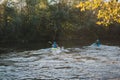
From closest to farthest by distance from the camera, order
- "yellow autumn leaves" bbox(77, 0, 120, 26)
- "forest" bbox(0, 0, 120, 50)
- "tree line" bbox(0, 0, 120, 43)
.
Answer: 1. "yellow autumn leaves" bbox(77, 0, 120, 26)
2. "forest" bbox(0, 0, 120, 50)
3. "tree line" bbox(0, 0, 120, 43)

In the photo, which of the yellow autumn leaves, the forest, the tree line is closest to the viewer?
the yellow autumn leaves

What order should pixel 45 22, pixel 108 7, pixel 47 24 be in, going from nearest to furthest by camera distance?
pixel 108 7, pixel 45 22, pixel 47 24

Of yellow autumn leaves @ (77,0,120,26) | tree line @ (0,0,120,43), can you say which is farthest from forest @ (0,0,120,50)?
yellow autumn leaves @ (77,0,120,26)

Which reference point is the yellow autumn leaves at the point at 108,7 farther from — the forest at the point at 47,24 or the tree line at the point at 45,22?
the tree line at the point at 45,22

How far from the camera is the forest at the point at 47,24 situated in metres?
77.8

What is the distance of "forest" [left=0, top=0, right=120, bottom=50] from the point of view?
77.8 metres

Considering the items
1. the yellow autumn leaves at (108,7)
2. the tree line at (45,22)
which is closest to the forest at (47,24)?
the tree line at (45,22)

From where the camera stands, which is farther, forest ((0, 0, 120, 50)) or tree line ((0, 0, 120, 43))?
tree line ((0, 0, 120, 43))

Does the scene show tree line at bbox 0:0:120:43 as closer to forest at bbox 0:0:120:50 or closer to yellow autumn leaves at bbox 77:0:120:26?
forest at bbox 0:0:120:50

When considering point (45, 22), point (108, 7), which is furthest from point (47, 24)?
point (108, 7)

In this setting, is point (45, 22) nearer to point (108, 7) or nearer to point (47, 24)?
point (47, 24)

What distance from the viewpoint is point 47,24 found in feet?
285

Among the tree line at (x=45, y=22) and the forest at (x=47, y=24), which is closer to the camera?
the forest at (x=47, y=24)

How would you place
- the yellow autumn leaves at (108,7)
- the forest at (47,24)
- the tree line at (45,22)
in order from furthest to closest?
the tree line at (45,22)
the forest at (47,24)
the yellow autumn leaves at (108,7)
